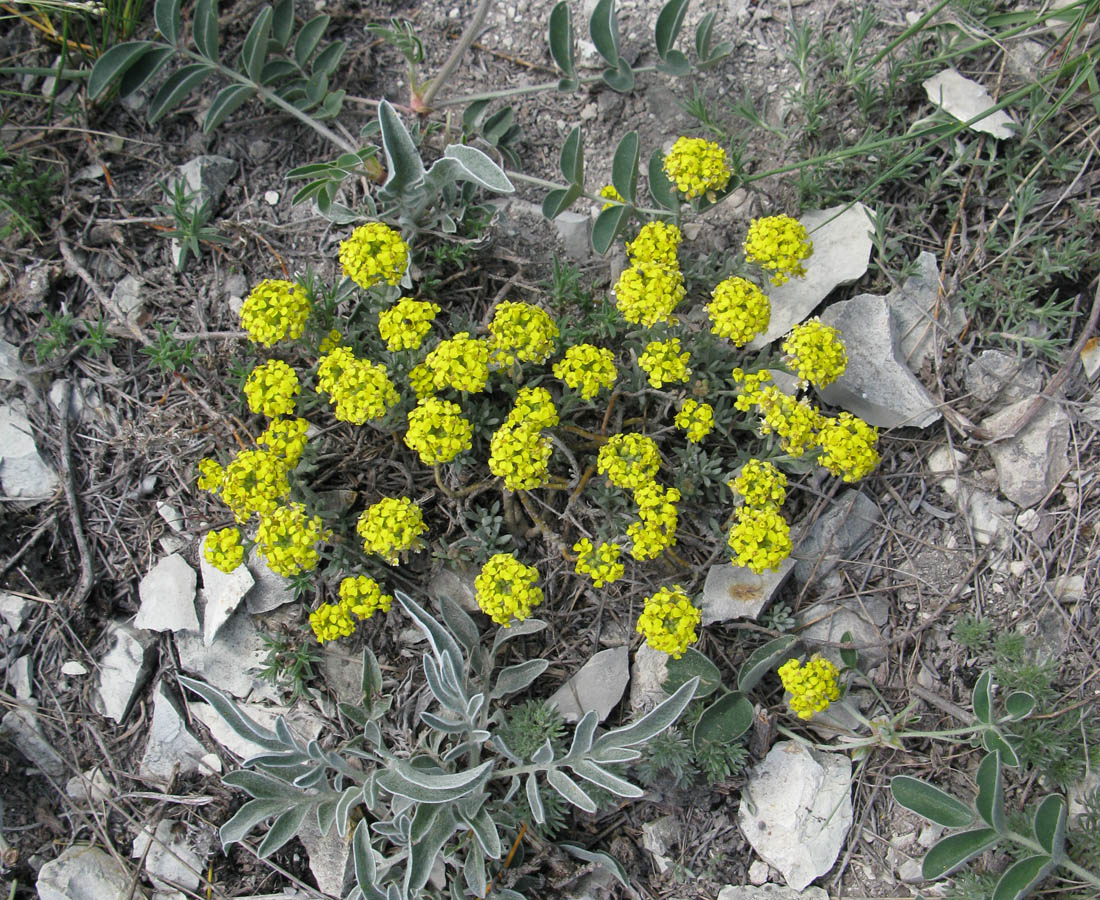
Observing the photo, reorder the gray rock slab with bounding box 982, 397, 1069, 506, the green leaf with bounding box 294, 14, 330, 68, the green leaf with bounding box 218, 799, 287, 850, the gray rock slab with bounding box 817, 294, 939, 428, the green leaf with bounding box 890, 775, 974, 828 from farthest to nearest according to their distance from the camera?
the green leaf with bounding box 294, 14, 330, 68 < the gray rock slab with bounding box 817, 294, 939, 428 < the gray rock slab with bounding box 982, 397, 1069, 506 < the green leaf with bounding box 218, 799, 287, 850 < the green leaf with bounding box 890, 775, 974, 828

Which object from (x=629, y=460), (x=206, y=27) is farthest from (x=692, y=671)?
(x=206, y=27)

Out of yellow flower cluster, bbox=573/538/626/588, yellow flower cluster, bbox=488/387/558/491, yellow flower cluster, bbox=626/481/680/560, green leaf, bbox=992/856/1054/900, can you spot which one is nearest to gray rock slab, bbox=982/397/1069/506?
green leaf, bbox=992/856/1054/900

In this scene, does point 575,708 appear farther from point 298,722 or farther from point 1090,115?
point 1090,115

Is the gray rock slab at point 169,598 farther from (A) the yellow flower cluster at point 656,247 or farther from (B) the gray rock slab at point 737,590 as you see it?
(A) the yellow flower cluster at point 656,247

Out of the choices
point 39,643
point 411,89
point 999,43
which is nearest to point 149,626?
point 39,643

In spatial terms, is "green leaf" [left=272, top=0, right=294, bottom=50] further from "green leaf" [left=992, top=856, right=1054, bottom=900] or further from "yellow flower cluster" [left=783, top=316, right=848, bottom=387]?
"green leaf" [left=992, top=856, right=1054, bottom=900]

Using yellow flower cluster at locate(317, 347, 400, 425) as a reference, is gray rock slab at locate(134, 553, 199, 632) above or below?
below
